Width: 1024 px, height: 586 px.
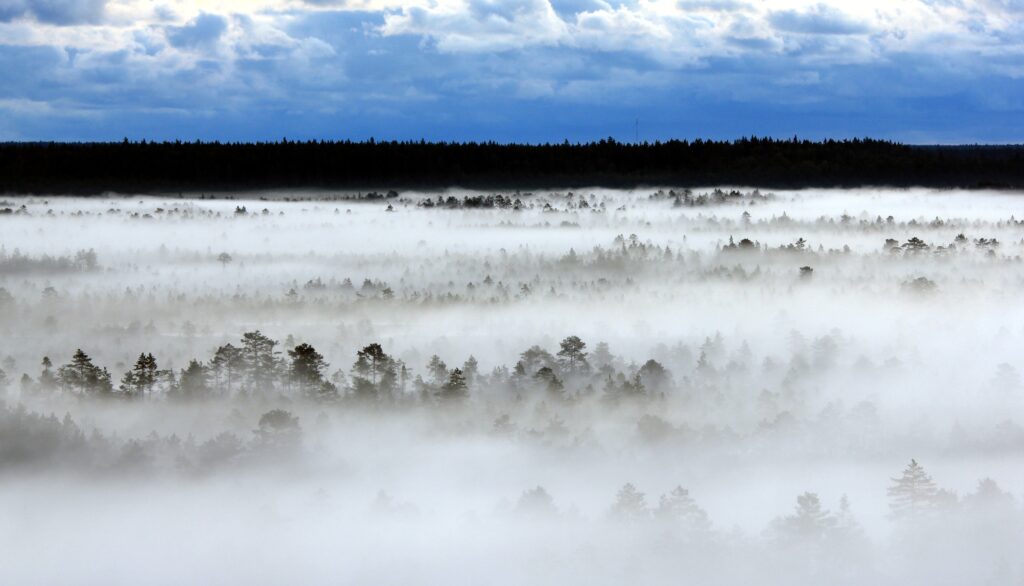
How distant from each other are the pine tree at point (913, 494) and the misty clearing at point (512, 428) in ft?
0.26

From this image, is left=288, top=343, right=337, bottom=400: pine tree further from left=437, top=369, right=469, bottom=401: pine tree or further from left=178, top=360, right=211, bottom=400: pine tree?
left=437, top=369, right=469, bottom=401: pine tree

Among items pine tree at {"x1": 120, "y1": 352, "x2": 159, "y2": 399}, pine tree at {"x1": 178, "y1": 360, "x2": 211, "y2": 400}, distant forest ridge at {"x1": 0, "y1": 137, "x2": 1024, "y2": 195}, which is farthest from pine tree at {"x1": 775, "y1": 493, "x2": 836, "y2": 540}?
distant forest ridge at {"x1": 0, "y1": 137, "x2": 1024, "y2": 195}

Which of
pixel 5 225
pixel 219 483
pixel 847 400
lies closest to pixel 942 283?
pixel 847 400

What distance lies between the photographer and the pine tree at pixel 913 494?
71.5 ft

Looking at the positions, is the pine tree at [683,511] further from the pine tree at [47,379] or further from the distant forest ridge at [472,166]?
the distant forest ridge at [472,166]

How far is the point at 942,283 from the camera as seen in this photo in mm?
51500

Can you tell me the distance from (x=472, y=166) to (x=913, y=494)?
496 ft

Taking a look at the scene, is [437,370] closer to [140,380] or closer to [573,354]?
[573,354]

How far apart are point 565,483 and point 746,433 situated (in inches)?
188

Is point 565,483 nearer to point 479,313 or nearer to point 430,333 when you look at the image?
point 430,333

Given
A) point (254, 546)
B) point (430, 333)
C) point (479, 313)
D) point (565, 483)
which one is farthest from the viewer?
point (479, 313)

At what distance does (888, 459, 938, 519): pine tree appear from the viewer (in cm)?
2180

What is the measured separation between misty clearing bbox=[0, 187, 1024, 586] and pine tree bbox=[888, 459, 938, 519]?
79 mm

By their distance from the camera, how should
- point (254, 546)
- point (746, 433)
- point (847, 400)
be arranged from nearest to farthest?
point (254, 546)
point (746, 433)
point (847, 400)
